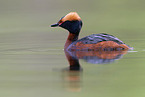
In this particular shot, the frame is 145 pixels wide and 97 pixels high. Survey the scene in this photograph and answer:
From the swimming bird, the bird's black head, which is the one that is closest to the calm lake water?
the swimming bird

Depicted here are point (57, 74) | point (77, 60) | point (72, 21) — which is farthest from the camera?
point (72, 21)

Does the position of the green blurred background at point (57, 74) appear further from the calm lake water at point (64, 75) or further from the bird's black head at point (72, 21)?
the bird's black head at point (72, 21)

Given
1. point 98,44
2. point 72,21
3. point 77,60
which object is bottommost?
point 77,60

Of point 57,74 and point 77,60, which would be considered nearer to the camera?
point 57,74

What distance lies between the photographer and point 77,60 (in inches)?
Answer: 419

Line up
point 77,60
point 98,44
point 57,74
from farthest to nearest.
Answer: point 98,44, point 77,60, point 57,74

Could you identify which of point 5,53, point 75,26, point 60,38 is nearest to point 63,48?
point 75,26

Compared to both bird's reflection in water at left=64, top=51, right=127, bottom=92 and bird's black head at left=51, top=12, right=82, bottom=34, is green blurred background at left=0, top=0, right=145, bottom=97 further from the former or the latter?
bird's black head at left=51, top=12, right=82, bottom=34

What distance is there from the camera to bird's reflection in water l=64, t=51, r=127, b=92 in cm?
812

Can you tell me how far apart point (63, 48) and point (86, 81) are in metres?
4.92

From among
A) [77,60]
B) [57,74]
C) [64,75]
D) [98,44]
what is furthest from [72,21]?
[64,75]

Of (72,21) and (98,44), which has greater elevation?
(72,21)

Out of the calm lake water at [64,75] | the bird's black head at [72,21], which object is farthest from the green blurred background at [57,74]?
the bird's black head at [72,21]

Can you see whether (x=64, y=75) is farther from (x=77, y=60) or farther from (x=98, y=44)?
(x=98, y=44)
